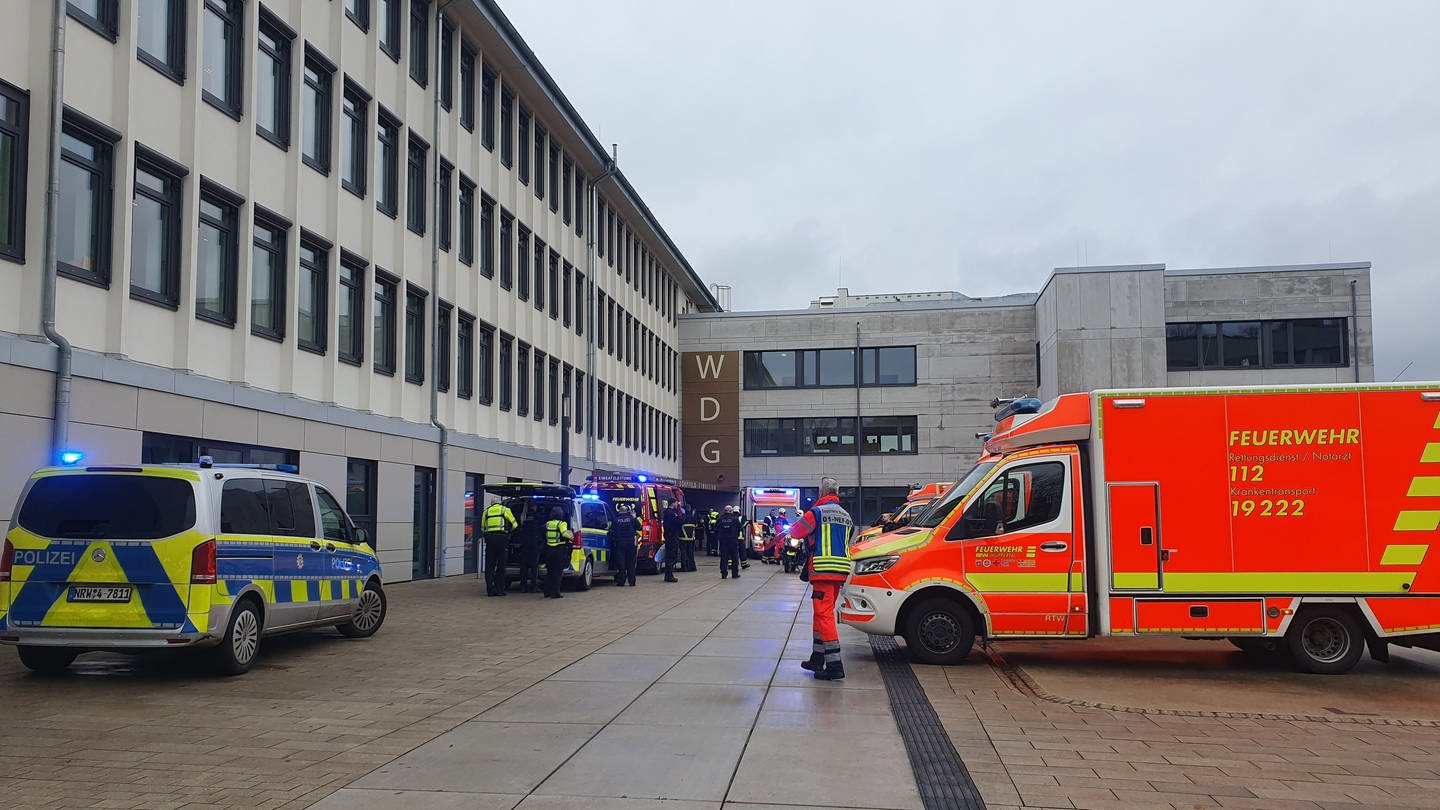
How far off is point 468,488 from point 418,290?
5.04 metres

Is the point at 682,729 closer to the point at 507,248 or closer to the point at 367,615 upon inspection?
the point at 367,615

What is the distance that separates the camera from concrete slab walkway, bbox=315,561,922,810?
6.16 metres

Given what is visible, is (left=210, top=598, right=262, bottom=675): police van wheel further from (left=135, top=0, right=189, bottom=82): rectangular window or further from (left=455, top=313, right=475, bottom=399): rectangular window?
(left=455, top=313, right=475, bottom=399): rectangular window

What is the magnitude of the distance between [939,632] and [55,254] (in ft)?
36.7

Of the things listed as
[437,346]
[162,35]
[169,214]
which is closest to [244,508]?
[169,214]

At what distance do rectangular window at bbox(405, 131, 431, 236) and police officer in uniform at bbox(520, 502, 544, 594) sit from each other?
7695 mm

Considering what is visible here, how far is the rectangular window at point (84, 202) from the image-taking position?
1404cm

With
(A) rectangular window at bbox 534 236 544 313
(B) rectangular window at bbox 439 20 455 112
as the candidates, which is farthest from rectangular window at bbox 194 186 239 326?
(A) rectangular window at bbox 534 236 544 313

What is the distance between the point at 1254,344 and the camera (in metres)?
42.9

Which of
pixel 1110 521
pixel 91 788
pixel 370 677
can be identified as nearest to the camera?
pixel 91 788

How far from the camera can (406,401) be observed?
23.7 meters

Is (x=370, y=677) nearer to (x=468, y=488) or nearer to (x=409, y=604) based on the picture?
(x=409, y=604)

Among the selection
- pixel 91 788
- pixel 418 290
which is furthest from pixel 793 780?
pixel 418 290

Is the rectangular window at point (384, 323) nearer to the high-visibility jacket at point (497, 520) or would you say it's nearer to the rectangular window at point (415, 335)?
the rectangular window at point (415, 335)
